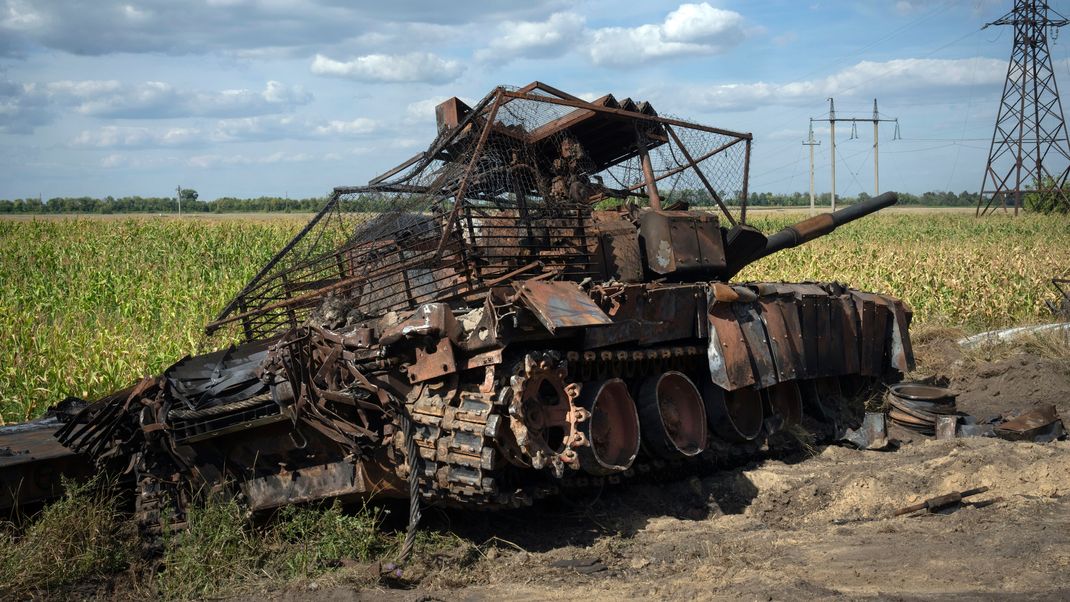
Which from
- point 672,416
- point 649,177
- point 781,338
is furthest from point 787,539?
point 649,177

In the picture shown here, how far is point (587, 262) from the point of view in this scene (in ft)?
28.4

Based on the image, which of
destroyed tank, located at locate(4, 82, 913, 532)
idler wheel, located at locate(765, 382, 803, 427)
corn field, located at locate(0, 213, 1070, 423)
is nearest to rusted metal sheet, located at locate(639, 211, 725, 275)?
destroyed tank, located at locate(4, 82, 913, 532)

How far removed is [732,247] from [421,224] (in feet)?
12.8

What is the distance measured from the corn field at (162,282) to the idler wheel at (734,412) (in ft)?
19.5

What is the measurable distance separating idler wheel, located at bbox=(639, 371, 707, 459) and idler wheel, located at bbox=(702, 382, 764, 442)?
0.42 m

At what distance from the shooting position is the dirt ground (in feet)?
19.6

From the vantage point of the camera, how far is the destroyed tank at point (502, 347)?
677 centimetres

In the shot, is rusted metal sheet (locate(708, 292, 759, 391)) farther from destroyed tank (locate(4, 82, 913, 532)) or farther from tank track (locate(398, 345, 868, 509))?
tank track (locate(398, 345, 868, 509))

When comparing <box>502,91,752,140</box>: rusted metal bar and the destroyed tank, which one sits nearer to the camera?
the destroyed tank

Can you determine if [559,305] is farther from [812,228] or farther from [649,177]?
[812,228]

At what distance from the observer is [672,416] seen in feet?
28.6

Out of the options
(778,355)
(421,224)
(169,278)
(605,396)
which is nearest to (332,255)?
(421,224)

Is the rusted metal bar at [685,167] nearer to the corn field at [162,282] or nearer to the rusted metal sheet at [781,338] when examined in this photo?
the rusted metal sheet at [781,338]

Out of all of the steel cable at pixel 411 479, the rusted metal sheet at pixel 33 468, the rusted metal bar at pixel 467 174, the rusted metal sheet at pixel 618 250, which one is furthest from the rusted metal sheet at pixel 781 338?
the rusted metal sheet at pixel 33 468
